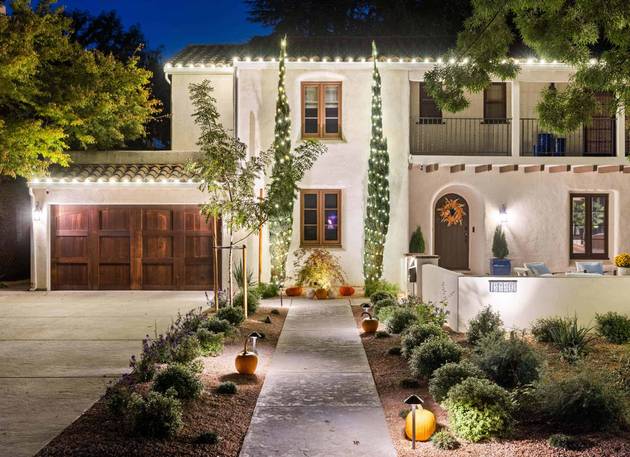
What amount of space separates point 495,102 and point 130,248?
11.5 meters

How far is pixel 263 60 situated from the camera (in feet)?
53.9

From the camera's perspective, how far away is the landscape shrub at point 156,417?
532 cm

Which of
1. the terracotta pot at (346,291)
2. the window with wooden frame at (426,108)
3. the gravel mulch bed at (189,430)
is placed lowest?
the gravel mulch bed at (189,430)

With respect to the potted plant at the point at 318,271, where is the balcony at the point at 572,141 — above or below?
above

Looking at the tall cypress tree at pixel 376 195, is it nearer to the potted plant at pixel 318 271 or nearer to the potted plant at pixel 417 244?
the potted plant at pixel 318 271

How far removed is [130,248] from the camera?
16641mm

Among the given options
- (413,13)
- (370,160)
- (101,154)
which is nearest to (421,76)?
(370,160)

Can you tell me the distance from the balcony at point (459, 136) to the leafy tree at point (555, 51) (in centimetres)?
621

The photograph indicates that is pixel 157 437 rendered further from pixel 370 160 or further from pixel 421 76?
pixel 421 76

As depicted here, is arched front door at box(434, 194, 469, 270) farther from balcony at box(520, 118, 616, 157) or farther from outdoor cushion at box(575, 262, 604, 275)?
outdoor cushion at box(575, 262, 604, 275)

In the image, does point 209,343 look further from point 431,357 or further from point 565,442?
point 565,442

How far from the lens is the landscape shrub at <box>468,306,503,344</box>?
9.65 meters

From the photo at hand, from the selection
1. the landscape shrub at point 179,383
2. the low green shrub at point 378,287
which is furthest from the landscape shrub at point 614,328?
the landscape shrub at point 179,383

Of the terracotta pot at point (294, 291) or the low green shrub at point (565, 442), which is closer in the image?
the low green shrub at point (565, 442)
